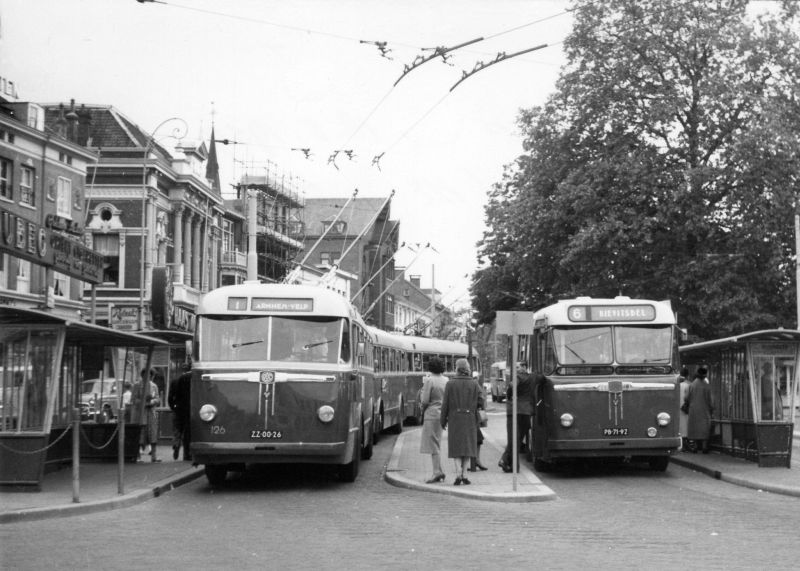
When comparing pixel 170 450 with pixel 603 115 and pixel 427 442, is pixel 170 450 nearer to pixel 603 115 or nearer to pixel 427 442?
pixel 427 442

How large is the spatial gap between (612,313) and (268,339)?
19.1 ft

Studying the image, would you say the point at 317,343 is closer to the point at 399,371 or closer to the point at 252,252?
the point at 252,252

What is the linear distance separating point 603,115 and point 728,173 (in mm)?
4454

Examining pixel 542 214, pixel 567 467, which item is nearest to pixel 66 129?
pixel 542 214

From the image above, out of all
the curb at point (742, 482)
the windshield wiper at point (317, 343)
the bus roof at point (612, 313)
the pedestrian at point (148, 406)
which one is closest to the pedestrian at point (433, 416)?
the windshield wiper at point (317, 343)

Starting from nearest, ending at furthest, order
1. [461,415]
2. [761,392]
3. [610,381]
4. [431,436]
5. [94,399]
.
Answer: [461,415] < [431,436] < [610,381] < [761,392] < [94,399]

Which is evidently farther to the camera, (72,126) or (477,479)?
(72,126)

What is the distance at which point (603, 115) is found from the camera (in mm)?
38594

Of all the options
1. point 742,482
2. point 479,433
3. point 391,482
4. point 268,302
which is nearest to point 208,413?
point 268,302

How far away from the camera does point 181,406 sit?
2112cm

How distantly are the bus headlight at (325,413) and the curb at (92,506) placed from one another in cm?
243

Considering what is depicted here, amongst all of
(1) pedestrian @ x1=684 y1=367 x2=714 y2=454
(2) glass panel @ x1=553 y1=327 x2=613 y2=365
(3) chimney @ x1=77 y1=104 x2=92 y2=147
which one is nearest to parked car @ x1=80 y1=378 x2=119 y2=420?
(2) glass panel @ x1=553 y1=327 x2=613 y2=365

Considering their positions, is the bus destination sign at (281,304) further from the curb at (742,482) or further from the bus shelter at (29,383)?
the curb at (742,482)

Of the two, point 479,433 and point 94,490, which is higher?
point 479,433
